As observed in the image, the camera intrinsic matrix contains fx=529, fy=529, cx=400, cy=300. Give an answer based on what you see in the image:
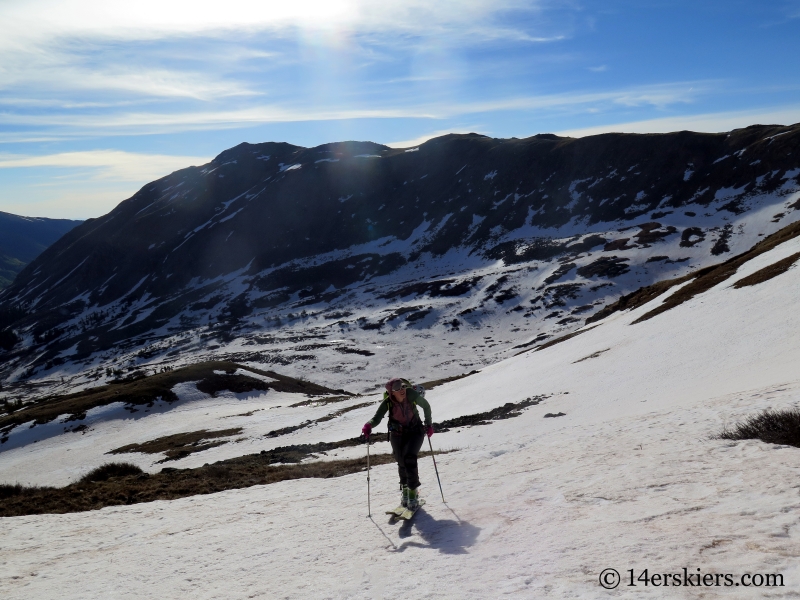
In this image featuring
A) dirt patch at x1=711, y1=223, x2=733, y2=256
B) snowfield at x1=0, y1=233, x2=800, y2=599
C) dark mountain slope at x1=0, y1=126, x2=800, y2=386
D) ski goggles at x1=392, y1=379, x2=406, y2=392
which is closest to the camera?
snowfield at x1=0, y1=233, x2=800, y2=599

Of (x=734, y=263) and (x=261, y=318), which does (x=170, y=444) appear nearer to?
(x=734, y=263)

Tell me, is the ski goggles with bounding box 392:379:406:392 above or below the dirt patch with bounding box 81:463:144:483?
above

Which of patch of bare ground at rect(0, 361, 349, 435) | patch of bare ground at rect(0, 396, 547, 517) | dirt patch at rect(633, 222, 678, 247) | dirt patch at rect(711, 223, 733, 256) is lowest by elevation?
patch of bare ground at rect(0, 361, 349, 435)

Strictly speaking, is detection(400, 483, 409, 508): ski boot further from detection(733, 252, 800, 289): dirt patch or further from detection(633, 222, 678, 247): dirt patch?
detection(633, 222, 678, 247): dirt patch

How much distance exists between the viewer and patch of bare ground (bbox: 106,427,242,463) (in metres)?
32.8

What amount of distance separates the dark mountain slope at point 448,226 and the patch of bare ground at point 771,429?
246ft

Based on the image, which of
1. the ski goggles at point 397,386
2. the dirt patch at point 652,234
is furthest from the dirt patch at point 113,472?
the dirt patch at point 652,234

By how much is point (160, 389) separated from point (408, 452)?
51.3 m

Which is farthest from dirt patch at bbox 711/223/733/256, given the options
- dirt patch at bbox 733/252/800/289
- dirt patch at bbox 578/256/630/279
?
dirt patch at bbox 733/252/800/289

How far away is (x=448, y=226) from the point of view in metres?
147

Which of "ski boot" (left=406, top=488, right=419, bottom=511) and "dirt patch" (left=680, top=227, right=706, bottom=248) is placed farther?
"dirt patch" (left=680, top=227, right=706, bottom=248)

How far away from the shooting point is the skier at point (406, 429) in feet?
34.4

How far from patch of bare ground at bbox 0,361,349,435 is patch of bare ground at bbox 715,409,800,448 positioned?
170 ft

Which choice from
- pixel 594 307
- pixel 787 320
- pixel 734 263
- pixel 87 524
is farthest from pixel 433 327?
pixel 87 524
